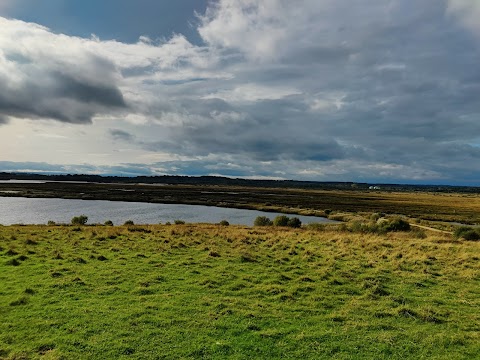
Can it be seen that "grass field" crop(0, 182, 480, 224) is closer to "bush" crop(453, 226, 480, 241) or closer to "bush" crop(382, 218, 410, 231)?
"bush" crop(382, 218, 410, 231)

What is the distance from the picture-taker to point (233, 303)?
12.9 m

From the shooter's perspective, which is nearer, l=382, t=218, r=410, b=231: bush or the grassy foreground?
the grassy foreground

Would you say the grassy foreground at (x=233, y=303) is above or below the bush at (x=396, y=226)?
above

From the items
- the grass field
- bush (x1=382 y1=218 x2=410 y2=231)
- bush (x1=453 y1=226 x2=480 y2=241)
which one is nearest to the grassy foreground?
bush (x1=453 y1=226 x2=480 y2=241)

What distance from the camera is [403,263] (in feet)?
68.4

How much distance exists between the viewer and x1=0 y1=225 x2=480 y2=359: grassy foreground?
31.6 feet

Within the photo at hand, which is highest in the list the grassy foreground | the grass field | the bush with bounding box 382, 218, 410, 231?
the grassy foreground

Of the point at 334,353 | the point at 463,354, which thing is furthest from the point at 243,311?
the point at 463,354

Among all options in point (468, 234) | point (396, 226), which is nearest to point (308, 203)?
point (396, 226)

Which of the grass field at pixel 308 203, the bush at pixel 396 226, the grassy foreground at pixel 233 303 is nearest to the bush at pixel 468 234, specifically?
the bush at pixel 396 226

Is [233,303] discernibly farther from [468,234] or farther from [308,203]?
[308,203]

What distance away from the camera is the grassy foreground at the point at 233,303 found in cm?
962

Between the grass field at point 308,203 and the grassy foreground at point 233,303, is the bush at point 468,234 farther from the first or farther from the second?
the grass field at point 308,203

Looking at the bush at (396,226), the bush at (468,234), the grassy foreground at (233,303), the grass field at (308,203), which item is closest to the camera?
the grassy foreground at (233,303)
